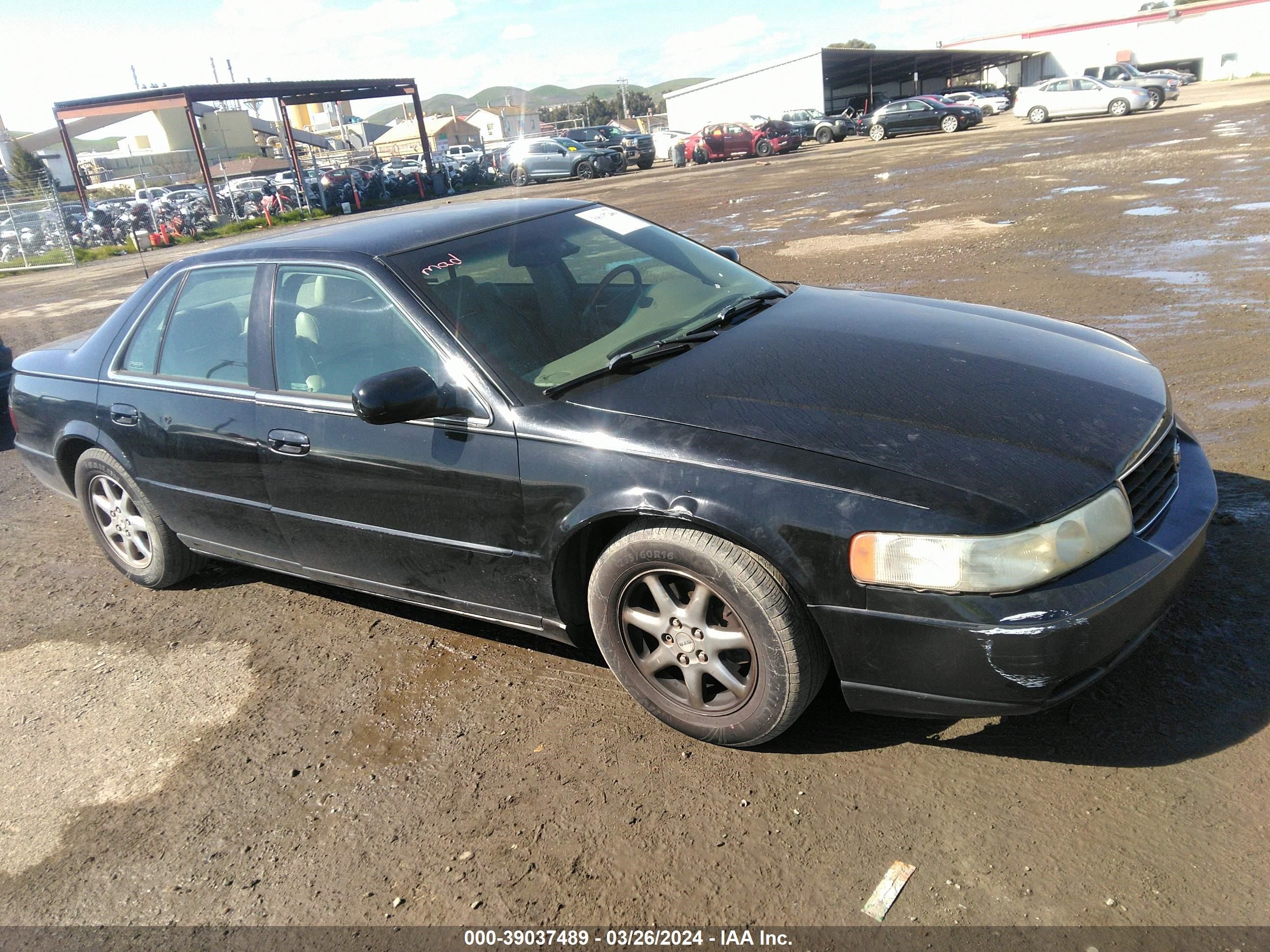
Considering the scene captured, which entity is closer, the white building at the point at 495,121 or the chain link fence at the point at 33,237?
the chain link fence at the point at 33,237

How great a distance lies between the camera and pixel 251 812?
2.86 m

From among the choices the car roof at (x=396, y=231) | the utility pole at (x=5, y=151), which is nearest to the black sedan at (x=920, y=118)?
the car roof at (x=396, y=231)

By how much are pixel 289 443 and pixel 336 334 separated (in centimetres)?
44

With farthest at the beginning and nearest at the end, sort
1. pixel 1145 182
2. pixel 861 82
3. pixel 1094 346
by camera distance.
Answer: pixel 861 82 → pixel 1145 182 → pixel 1094 346

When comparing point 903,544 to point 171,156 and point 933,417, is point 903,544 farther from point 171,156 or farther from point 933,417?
point 171,156

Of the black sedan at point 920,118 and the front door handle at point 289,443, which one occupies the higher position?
the black sedan at point 920,118

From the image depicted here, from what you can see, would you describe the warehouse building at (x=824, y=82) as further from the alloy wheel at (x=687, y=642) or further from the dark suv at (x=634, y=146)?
the alloy wheel at (x=687, y=642)

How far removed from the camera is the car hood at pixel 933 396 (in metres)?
2.43

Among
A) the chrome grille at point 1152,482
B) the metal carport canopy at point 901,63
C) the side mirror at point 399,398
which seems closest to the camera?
the chrome grille at point 1152,482

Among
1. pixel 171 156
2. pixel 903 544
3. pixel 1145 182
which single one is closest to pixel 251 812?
pixel 903 544

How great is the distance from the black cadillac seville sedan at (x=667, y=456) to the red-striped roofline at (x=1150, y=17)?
221 feet

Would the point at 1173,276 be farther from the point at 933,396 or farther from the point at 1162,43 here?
the point at 1162,43

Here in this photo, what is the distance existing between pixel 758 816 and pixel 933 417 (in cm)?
123

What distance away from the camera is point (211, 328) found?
150 inches
